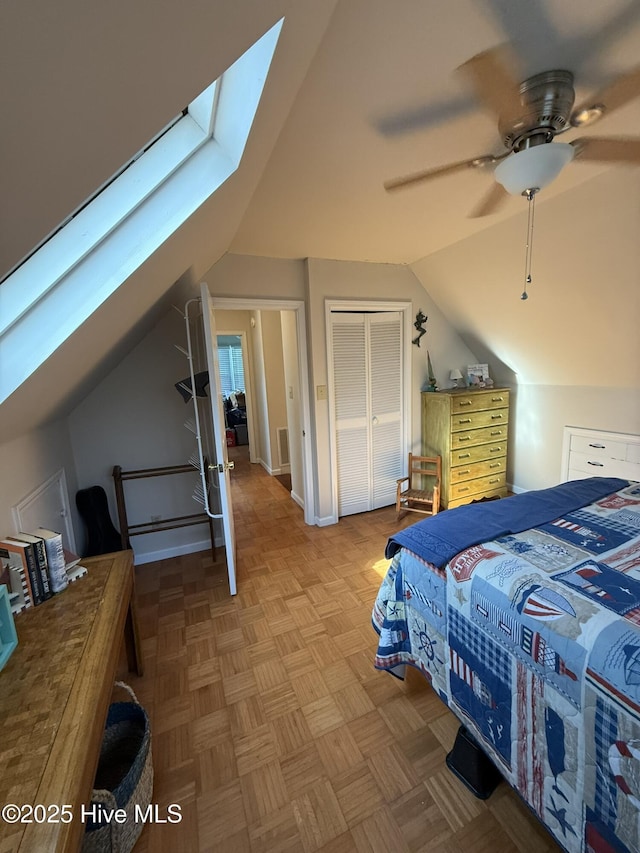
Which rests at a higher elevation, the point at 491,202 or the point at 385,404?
the point at 491,202

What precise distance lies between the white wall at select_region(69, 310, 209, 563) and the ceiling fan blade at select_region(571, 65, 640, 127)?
243 cm

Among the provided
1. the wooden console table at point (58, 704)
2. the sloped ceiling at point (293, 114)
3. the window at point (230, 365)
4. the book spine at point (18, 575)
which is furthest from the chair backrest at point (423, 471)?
the window at point (230, 365)

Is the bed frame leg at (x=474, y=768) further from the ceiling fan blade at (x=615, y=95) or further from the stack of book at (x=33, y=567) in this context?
the ceiling fan blade at (x=615, y=95)

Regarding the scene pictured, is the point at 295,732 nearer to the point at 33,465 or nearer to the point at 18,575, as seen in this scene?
the point at 18,575

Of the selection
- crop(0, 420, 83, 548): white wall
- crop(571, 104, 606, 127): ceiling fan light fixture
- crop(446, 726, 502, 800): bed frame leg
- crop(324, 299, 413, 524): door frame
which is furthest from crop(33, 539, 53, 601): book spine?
crop(571, 104, 606, 127): ceiling fan light fixture

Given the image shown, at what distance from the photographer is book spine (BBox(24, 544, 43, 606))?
48.2 inches

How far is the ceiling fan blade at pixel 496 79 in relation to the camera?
3.43 feet

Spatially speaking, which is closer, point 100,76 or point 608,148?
point 100,76

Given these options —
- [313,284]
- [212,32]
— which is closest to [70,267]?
[212,32]

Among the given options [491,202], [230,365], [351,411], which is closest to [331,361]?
[351,411]

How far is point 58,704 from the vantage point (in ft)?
2.88

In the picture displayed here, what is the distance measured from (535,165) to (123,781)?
2.37 metres

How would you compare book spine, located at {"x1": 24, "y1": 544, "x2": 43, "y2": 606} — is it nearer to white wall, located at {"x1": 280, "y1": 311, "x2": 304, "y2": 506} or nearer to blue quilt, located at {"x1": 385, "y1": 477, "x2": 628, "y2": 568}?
blue quilt, located at {"x1": 385, "y1": 477, "x2": 628, "y2": 568}

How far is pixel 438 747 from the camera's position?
138 centimetres
